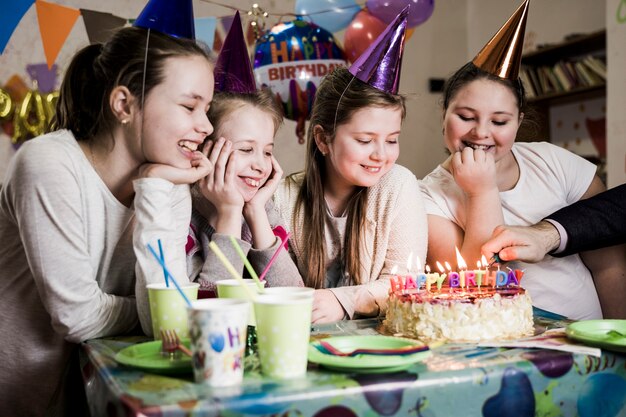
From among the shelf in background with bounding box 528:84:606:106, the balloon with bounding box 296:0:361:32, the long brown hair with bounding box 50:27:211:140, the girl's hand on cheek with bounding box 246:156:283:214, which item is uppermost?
the balloon with bounding box 296:0:361:32


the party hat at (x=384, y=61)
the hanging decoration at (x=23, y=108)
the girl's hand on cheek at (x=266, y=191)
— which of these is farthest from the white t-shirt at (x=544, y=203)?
the hanging decoration at (x=23, y=108)

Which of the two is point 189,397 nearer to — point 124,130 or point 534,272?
point 124,130

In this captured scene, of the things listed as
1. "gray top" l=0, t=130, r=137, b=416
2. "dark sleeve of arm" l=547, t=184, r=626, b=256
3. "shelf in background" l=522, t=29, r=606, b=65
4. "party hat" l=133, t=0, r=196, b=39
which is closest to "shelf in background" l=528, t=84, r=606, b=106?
"shelf in background" l=522, t=29, r=606, b=65

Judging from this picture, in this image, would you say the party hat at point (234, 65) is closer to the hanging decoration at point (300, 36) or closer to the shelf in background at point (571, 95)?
the hanging decoration at point (300, 36)

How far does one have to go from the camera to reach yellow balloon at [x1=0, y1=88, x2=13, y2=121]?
13.3 feet

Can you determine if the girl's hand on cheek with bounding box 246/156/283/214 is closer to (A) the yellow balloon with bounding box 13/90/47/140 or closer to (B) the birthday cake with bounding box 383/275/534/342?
(B) the birthday cake with bounding box 383/275/534/342

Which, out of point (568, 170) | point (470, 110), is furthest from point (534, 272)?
point (470, 110)

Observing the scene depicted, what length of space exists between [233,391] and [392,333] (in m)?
0.50

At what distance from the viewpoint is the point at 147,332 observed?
126 cm

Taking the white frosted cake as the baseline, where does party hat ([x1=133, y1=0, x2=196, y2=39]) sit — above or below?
above

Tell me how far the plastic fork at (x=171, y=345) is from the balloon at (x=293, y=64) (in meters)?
2.23

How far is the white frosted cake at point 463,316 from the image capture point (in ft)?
3.96

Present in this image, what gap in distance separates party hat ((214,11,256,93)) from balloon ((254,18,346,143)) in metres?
1.43

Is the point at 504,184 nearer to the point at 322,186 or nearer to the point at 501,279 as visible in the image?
the point at 322,186
